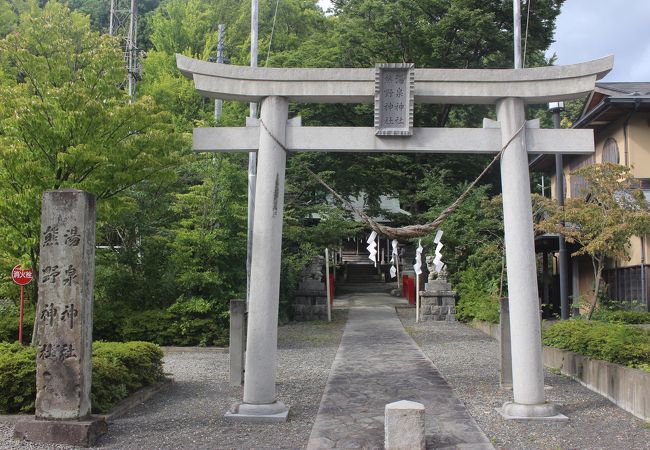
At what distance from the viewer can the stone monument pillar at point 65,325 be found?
6742 mm

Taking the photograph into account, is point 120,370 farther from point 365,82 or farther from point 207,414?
point 365,82

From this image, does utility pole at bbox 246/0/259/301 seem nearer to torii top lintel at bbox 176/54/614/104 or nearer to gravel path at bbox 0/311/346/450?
gravel path at bbox 0/311/346/450

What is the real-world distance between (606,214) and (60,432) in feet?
41.9

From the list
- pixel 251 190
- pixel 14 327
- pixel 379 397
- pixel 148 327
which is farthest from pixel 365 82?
pixel 14 327

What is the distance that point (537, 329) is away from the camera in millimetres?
8141

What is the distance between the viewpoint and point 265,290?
26.6ft

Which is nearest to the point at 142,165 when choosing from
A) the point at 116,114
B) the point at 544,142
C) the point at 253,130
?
the point at 116,114

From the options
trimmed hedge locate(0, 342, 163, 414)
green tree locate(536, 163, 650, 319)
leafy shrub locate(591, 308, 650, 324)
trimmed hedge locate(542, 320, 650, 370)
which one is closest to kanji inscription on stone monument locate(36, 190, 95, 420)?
trimmed hedge locate(0, 342, 163, 414)

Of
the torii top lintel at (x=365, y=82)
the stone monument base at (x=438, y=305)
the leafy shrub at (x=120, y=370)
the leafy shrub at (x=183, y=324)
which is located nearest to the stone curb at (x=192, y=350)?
the leafy shrub at (x=183, y=324)

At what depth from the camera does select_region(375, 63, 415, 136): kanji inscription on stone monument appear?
8.32 metres

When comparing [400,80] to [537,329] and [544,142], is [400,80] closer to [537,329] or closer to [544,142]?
[544,142]

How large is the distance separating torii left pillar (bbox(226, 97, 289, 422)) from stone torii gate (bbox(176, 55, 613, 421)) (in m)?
0.01

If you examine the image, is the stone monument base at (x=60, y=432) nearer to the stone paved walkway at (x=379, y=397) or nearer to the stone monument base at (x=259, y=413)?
the stone monument base at (x=259, y=413)

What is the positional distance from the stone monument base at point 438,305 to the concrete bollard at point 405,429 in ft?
57.9
